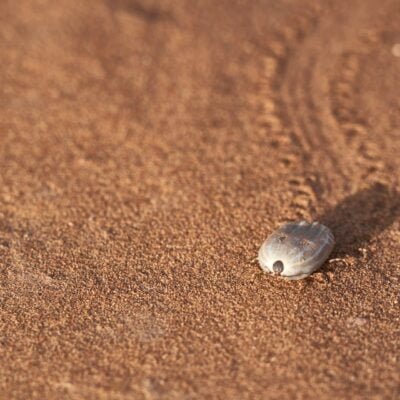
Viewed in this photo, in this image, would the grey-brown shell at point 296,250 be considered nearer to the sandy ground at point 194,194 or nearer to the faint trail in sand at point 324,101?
the sandy ground at point 194,194

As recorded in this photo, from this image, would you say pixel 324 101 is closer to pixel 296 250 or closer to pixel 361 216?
pixel 361 216

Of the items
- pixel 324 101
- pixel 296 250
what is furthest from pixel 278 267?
pixel 324 101

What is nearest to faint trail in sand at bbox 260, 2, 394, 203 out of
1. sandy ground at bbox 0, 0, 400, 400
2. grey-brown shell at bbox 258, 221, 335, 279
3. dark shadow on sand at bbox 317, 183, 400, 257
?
sandy ground at bbox 0, 0, 400, 400

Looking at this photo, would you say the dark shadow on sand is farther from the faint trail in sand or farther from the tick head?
the tick head

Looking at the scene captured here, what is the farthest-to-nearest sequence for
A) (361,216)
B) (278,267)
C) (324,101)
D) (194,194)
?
(324,101)
(194,194)
(361,216)
(278,267)

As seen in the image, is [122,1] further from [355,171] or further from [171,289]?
[171,289]

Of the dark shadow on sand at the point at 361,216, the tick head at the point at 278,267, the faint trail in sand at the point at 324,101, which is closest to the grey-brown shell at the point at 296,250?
the tick head at the point at 278,267

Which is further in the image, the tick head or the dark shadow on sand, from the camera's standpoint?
the dark shadow on sand
